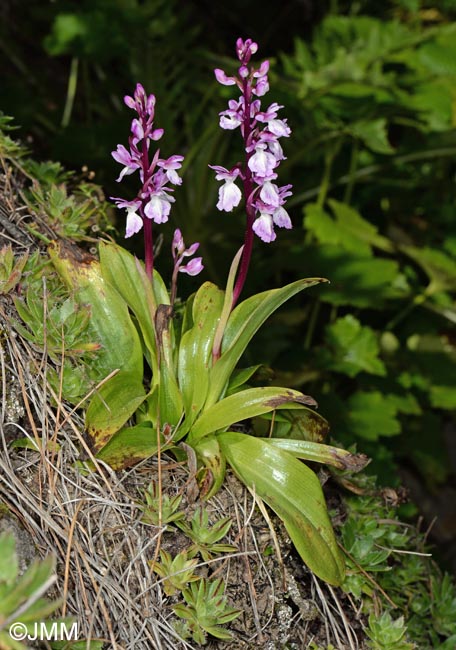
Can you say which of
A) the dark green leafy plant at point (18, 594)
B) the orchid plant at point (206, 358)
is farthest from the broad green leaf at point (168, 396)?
the dark green leafy plant at point (18, 594)

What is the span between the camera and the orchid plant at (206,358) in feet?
5.53

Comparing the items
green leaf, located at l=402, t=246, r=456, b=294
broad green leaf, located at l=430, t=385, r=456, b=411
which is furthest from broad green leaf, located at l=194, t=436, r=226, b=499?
green leaf, located at l=402, t=246, r=456, b=294

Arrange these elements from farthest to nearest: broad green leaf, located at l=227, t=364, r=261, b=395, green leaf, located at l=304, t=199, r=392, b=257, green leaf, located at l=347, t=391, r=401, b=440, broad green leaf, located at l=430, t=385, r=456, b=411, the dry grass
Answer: broad green leaf, located at l=430, t=385, r=456, b=411 < green leaf, located at l=304, t=199, r=392, b=257 < green leaf, located at l=347, t=391, r=401, b=440 < broad green leaf, located at l=227, t=364, r=261, b=395 < the dry grass

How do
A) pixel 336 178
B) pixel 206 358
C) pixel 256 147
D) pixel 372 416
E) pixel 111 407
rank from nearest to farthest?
pixel 256 147 → pixel 111 407 → pixel 206 358 → pixel 372 416 → pixel 336 178

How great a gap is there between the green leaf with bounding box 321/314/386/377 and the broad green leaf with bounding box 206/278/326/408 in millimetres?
1626

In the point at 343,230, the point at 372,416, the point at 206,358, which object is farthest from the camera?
the point at 343,230

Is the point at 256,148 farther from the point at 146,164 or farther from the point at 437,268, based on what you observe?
the point at 437,268

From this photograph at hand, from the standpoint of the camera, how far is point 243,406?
5.94 feet

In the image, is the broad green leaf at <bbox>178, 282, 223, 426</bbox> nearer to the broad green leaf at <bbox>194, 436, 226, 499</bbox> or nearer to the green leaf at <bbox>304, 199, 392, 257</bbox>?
the broad green leaf at <bbox>194, 436, 226, 499</bbox>

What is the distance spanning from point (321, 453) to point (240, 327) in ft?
1.25

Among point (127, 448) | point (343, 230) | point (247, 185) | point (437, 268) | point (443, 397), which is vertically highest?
point (247, 185)

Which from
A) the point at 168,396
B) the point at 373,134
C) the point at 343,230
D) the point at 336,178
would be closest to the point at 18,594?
the point at 168,396

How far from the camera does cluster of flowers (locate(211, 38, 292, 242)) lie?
163 centimetres

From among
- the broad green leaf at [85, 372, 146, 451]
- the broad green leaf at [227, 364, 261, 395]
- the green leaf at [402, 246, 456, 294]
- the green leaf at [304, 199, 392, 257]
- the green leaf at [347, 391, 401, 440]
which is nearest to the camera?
the broad green leaf at [85, 372, 146, 451]
